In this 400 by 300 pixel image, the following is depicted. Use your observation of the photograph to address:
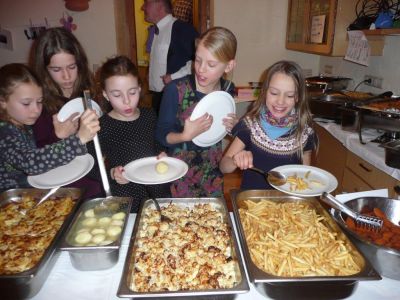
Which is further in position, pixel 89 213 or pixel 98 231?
pixel 89 213

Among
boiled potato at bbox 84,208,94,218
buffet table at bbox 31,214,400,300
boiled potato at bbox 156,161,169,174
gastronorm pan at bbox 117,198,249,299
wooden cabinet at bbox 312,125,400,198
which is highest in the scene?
boiled potato at bbox 156,161,169,174

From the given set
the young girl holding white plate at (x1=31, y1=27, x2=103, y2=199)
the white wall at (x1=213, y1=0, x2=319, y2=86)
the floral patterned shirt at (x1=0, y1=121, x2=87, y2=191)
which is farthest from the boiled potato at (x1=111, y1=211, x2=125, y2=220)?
the white wall at (x1=213, y1=0, x2=319, y2=86)

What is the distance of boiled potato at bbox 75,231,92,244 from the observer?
1.11 meters

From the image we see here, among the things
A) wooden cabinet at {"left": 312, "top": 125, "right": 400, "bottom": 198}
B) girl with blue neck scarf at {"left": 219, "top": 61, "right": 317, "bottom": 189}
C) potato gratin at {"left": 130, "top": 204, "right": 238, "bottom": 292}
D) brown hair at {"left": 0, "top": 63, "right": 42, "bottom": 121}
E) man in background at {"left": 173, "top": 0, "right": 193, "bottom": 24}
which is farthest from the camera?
man in background at {"left": 173, "top": 0, "right": 193, "bottom": 24}

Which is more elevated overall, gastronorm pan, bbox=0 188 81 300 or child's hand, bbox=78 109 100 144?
child's hand, bbox=78 109 100 144

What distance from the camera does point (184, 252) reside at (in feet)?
3.77

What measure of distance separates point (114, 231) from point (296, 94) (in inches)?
46.6

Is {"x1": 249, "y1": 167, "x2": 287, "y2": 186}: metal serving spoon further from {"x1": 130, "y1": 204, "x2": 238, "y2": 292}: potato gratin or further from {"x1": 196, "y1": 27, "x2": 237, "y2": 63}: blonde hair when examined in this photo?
{"x1": 196, "y1": 27, "x2": 237, "y2": 63}: blonde hair

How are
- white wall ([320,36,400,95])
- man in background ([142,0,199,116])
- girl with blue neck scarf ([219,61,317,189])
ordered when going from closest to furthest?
girl with blue neck scarf ([219,61,317,189]) < white wall ([320,36,400,95]) < man in background ([142,0,199,116])

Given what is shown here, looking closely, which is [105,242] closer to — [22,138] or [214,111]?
[22,138]

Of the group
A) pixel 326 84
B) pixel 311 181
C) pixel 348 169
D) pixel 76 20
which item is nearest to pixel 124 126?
pixel 311 181

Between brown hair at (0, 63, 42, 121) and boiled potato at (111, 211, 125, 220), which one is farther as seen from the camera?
brown hair at (0, 63, 42, 121)

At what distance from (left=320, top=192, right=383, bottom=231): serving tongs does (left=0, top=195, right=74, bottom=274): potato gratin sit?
3.61 feet

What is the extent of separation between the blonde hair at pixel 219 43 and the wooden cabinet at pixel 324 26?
207 cm
